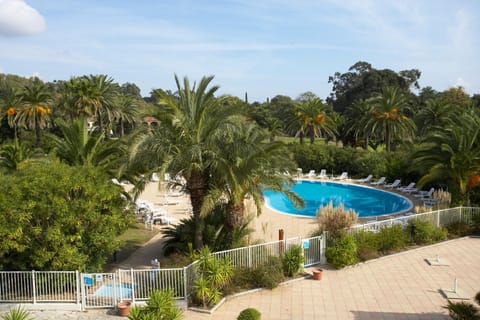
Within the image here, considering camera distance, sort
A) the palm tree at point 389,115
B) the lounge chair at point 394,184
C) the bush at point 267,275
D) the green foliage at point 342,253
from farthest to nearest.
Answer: the palm tree at point 389,115 < the lounge chair at point 394,184 < the green foliage at point 342,253 < the bush at point 267,275

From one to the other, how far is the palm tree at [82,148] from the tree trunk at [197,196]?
9.05 feet

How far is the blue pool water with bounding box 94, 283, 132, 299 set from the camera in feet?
37.7

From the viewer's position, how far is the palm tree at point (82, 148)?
14.3m

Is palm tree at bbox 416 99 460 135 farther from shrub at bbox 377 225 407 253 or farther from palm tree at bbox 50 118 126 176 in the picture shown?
palm tree at bbox 50 118 126 176

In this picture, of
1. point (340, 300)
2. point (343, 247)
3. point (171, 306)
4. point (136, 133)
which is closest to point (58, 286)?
point (171, 306)

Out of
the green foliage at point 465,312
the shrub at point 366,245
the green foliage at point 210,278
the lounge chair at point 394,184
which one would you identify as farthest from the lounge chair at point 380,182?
the green foliage at point 465,312

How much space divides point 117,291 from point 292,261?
5378 millimetres

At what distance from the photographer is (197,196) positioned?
13.8 metres

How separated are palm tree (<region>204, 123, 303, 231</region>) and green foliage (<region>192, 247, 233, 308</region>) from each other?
1796 mm

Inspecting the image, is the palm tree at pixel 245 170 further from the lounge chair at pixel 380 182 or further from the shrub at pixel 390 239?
the lounge chair at pixel 380 182

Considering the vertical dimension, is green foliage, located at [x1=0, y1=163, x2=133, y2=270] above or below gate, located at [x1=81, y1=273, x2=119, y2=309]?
above

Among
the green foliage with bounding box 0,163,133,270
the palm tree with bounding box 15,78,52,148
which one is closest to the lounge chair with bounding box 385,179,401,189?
the green foliage with bounding box 0,163,133,270

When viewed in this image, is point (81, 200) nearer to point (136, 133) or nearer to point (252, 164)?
point (136, 133)

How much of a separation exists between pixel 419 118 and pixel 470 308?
101ft
